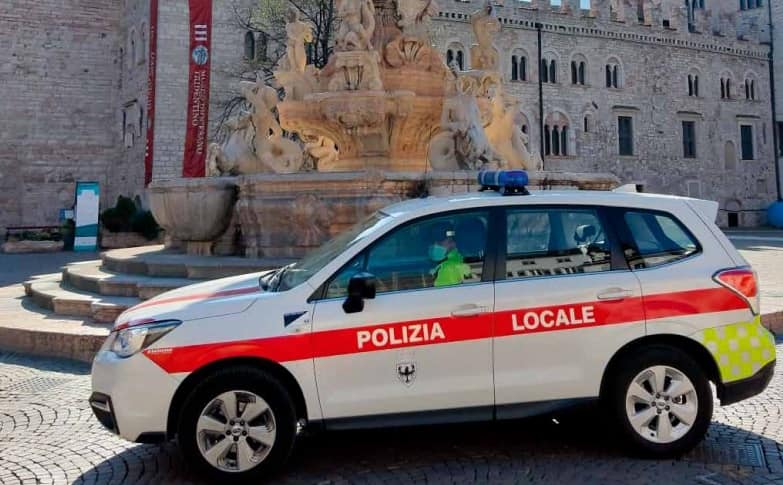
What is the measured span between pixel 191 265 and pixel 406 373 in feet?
16.6

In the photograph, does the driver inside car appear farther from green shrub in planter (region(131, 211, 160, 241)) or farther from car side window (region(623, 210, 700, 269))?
green shrub in planter (region(131, 211, 160, 241))

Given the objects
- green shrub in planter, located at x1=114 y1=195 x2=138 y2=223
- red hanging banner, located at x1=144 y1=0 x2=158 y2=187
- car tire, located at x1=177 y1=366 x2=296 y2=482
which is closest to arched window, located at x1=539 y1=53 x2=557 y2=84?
red hanging banner, located at x1=144 y1=0 x2=158 y2=187

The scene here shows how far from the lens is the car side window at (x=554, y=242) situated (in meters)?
3.60

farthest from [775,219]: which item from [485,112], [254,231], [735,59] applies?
[254,231]

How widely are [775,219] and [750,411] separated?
1798 inches

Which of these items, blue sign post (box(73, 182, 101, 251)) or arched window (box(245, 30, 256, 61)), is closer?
blue sign post (box(73, 182, 101, 251))

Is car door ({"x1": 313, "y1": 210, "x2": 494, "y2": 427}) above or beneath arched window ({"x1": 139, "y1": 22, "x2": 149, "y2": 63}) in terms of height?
beneath

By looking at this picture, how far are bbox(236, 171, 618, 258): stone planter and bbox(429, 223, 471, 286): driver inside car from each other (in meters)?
4.18

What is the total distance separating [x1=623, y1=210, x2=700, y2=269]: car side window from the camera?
3678 millimetres

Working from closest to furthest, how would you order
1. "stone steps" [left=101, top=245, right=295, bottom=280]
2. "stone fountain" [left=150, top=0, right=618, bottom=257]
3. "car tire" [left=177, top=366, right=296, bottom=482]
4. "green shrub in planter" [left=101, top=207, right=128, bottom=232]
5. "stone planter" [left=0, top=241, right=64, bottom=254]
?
"car tire" [left=177, top=366, right=296, bottom=482]
"stone steps" [left=101, top=245, right=295, bottom=280]
"stone fountain" [left=150, top=0, right=618, bottom=257]
"stone planter" [left=0, top=241, right=64, bottom=254]
"green shrub in planter" [left=101, top=207, right=128, bottom=232]

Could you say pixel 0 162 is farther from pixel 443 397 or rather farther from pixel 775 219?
pixel 775 219

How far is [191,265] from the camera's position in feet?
25.1

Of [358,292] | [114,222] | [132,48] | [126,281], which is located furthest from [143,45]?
[358,292]

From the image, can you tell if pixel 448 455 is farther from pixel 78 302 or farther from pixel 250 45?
pixel 250 45
